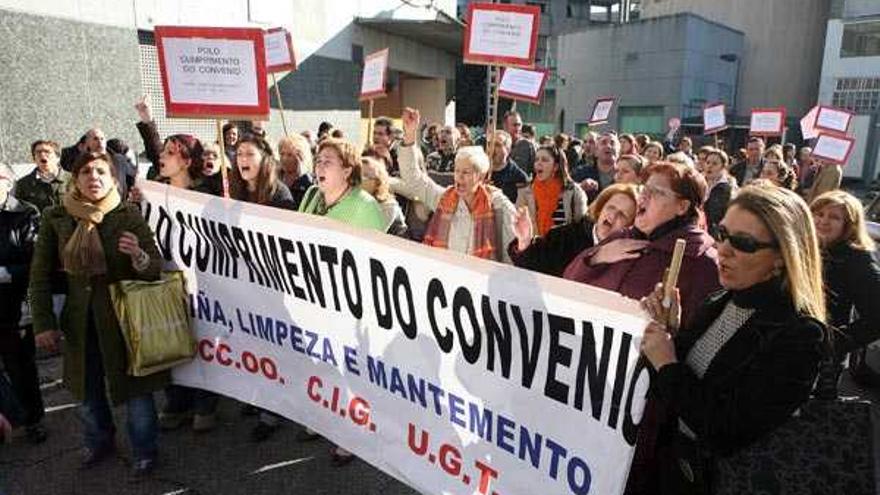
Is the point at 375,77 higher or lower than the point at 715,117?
higher

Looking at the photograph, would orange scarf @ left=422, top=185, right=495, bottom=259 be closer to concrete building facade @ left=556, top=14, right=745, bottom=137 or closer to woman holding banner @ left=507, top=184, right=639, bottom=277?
woman holding banner @ left=507, top=184, right=639, bottom=277

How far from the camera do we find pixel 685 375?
1770mm

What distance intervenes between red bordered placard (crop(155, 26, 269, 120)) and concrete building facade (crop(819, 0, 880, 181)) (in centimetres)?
2731

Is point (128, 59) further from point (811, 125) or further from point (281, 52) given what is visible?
point (811, 125)

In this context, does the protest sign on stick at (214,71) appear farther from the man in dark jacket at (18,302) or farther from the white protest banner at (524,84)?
the white protest banner at (524,84)

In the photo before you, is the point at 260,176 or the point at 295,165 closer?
the point at 260,176

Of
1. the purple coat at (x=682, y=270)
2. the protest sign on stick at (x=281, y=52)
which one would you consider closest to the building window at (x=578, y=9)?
the protest sign on stick at (x=281, y=52)

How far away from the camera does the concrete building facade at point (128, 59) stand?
23.1 feet

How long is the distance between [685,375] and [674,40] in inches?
1214

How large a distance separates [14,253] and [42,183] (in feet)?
6.12

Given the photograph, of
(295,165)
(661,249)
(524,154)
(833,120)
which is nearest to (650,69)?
(833,120)

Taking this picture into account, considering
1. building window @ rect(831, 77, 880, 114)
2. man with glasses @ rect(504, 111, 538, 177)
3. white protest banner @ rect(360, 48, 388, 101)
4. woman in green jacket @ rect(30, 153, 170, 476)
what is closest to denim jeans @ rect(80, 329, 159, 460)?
woman in green jacket @ rect(30, 153, 170, 476)

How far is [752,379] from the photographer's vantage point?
66.6 inches

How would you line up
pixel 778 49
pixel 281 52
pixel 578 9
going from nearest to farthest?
pixel 281 52
pixel 778 49
pixel 578 9
